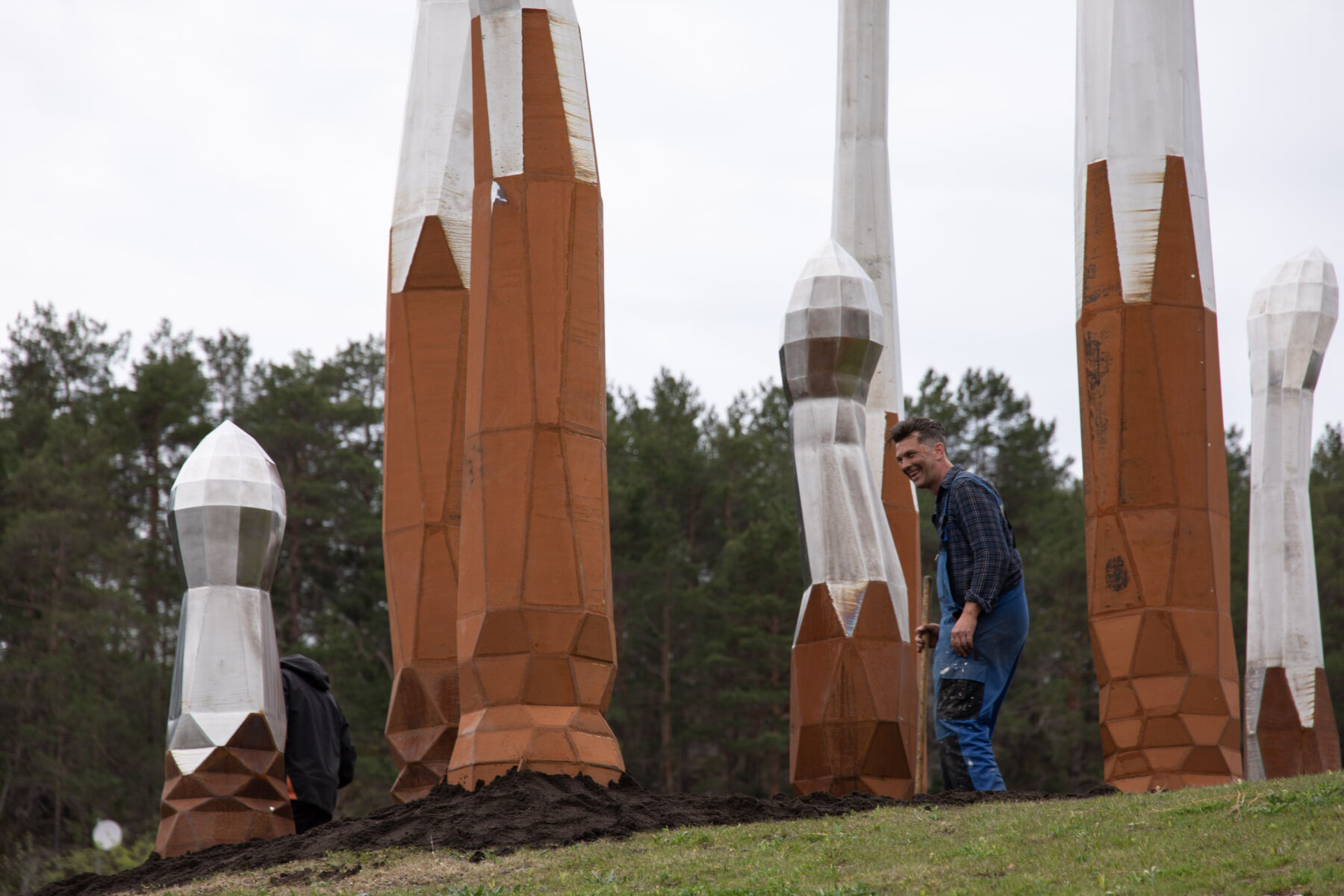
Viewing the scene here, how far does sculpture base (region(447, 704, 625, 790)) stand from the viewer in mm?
8695

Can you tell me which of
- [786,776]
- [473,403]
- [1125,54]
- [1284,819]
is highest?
[1125,54]

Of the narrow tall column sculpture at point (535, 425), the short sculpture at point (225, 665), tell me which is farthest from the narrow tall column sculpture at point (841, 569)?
the short sculpture at point (225, 665)

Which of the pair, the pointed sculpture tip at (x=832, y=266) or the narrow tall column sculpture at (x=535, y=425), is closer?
the narrow tall column sculpture at (x=535, y=425)

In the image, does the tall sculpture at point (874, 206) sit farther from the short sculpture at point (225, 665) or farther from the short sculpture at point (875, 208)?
the short sculpture at point (225, 665)

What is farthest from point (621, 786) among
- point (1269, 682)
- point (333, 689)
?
point (333, 689)

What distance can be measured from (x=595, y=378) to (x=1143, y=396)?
4662mm

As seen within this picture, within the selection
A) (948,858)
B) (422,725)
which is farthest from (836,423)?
(948,858)

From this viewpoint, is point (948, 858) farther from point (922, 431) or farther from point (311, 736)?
point (311, 736)

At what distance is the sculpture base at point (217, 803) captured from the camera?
9.66 meters

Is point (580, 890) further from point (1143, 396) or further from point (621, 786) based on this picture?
point (1143, 396)

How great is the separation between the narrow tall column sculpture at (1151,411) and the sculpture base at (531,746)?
14.8 ft

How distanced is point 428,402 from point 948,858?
6.70 meters

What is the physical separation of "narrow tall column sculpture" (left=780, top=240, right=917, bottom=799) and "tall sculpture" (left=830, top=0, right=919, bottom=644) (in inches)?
149

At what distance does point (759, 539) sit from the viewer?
31156mm
